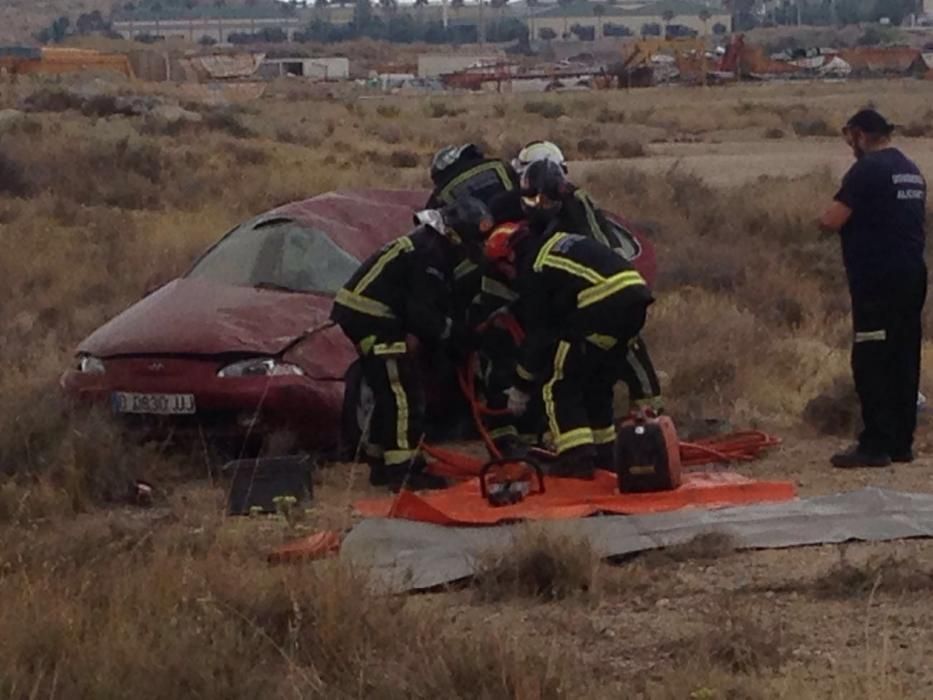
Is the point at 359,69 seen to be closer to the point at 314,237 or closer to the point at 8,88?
the point at 8,88

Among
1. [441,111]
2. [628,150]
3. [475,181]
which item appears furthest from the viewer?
[441,111]

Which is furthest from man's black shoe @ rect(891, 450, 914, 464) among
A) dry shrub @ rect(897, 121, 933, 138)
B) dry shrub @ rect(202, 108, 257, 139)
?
dry shrub @ rect(897, 121, 933, 138)

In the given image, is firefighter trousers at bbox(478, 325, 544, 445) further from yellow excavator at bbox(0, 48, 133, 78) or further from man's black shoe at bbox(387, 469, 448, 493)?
yellow excavator at bbox(0, 48, 133, 78)

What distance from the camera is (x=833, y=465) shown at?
9.90 metres

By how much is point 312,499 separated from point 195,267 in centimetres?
255

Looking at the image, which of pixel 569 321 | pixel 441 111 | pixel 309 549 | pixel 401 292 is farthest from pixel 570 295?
pixel 441 111

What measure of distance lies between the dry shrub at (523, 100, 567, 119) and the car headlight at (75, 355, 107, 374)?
161 ft

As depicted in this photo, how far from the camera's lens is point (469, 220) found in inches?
378

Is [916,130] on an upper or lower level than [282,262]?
lower

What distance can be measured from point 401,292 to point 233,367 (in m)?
0.97

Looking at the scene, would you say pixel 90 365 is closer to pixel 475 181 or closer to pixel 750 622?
pixel 475 181

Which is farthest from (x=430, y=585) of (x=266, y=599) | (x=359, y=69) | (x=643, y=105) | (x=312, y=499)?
(x=359, y=69)

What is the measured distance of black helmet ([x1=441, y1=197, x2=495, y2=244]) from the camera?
9602 millimetres

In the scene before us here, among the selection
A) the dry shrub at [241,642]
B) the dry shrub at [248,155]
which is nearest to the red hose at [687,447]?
the dry shrub at [241,642]
